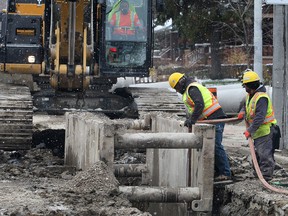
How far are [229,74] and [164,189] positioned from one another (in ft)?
117

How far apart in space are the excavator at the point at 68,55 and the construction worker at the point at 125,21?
4cm

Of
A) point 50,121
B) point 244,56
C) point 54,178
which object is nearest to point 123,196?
point 54,178

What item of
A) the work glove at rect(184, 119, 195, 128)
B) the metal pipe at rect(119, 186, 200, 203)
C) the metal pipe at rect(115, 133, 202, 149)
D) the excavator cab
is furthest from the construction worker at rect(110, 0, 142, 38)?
the metal pipe at rect(119, 186, 200, 203)

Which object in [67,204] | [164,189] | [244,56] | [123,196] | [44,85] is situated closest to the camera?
[67,204]

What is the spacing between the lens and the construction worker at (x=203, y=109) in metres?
11.4

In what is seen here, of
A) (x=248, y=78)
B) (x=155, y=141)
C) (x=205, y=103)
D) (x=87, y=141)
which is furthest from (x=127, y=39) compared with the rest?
(x=155, y=141)

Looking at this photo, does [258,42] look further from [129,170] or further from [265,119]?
[265,119]

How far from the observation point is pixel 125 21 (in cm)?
1659

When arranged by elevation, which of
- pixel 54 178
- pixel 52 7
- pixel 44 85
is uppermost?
pixel 52 7

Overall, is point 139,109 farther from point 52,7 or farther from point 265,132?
point 265,132

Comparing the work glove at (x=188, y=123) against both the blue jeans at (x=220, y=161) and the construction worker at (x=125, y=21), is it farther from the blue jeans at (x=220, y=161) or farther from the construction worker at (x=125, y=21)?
the construction worker at (x=125, y=21)

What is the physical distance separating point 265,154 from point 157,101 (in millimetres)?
6253

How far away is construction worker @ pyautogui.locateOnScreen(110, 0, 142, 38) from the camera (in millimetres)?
16453

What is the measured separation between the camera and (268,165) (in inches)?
440
